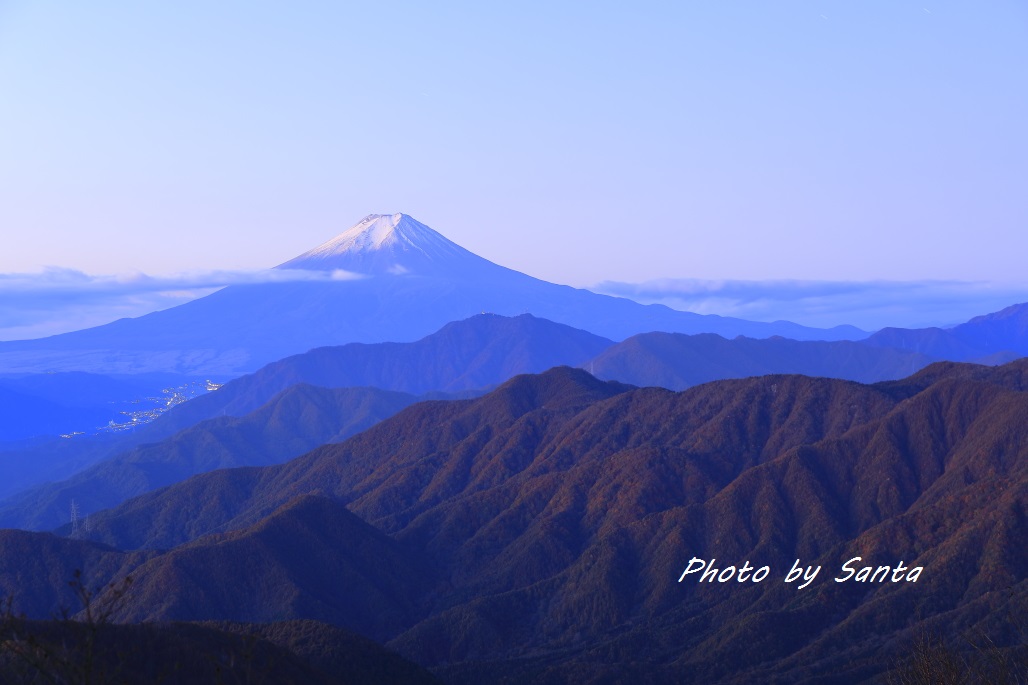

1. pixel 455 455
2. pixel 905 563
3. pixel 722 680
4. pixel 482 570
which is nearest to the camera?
pixel 722 680

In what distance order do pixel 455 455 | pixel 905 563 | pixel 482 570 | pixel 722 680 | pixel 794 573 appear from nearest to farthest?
1. pixel 722 680
2. pixel 905 563
3. pixel 794 573
4. pixel 482 570
5. pixel 455 455

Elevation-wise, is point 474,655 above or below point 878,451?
below

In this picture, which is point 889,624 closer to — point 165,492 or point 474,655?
point 474,655

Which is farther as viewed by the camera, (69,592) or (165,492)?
(165,492)

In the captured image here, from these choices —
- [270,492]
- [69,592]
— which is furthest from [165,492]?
[69,592]

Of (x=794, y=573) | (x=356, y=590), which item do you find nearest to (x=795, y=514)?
(x=794, y=573)

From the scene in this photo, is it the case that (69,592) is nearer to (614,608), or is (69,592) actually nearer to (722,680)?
(614,608)
